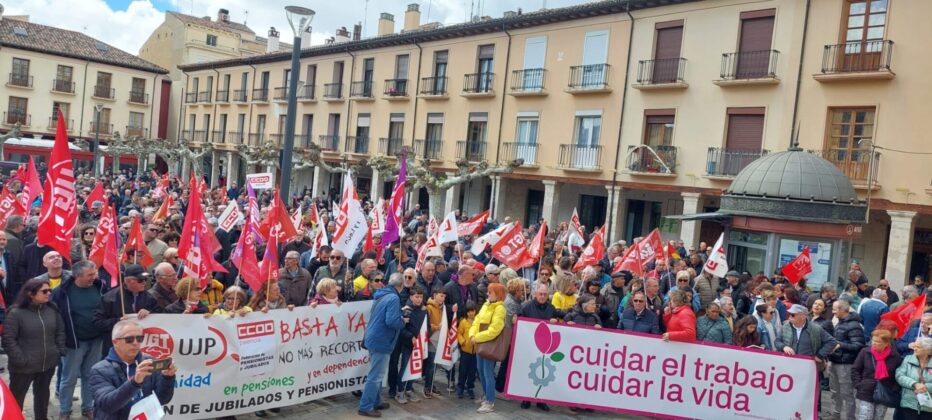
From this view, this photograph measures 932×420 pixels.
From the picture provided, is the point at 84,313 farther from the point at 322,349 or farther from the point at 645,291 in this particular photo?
the point at 645,291

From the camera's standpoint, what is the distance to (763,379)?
8.45m

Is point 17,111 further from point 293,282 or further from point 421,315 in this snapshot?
point 421,315

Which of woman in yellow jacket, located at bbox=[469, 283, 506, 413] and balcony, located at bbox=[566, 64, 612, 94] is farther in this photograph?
balcony, located at bbox=[566, 64, 612, 94]

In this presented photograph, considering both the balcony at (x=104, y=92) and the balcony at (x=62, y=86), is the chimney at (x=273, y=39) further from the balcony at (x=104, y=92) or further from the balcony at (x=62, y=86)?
the balcony at (x=62, y=86)

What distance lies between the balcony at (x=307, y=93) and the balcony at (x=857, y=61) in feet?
86.2

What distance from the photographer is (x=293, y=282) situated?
9383 mm

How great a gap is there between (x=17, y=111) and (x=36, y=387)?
5192 centimetres

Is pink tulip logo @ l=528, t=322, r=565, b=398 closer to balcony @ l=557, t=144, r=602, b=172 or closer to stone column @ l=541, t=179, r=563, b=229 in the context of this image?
balcony @ l=557, t=144, r=602, b=172

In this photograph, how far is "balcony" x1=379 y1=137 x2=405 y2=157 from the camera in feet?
109

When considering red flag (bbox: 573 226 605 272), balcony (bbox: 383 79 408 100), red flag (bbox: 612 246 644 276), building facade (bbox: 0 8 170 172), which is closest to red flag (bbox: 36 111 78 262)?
red flag (bbox: 612 246 644 276)

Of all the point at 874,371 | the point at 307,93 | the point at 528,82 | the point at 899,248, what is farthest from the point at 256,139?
the point at 874,371

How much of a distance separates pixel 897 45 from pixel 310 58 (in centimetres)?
2867

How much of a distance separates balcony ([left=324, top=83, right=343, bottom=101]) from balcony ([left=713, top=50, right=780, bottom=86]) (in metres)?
20.4

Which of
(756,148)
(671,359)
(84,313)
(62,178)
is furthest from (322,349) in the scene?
(756,148)
